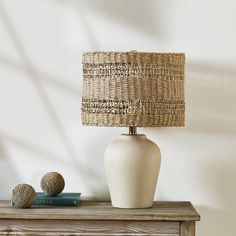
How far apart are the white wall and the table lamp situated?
1.02 feet

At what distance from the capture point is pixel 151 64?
7.76 feet

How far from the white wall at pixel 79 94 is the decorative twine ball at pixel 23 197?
1.10ft

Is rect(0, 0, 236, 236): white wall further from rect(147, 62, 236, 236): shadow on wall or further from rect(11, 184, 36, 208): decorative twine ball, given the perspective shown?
rect(11, 184, 36, 208): decorative twine ball

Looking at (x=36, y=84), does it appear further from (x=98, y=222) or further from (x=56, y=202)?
(x=98, y=222)

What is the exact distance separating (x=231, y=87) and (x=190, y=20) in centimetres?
34

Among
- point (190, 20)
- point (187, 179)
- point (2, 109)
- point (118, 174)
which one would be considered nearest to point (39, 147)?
point (2, 109)

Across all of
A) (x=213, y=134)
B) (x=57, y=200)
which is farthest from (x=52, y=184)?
(x=213, y=134)

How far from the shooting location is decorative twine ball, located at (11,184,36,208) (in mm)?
2457

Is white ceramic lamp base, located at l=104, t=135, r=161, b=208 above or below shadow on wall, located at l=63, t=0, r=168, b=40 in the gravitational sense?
below

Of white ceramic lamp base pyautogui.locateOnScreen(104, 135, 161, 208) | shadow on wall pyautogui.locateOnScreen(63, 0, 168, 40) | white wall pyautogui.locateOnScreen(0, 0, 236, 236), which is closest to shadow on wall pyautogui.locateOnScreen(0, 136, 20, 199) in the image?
white wall pyautogui.locateOnScreen(0, 0, 236, 236)

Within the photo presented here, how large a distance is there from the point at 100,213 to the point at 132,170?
21 centimetres

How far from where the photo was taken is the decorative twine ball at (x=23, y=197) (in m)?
2.46

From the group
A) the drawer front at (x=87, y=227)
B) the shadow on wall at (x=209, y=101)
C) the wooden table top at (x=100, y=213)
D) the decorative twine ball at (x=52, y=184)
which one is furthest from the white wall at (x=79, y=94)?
the drawer front at (x=87, y=227)

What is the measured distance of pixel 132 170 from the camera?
2465 millimetres
